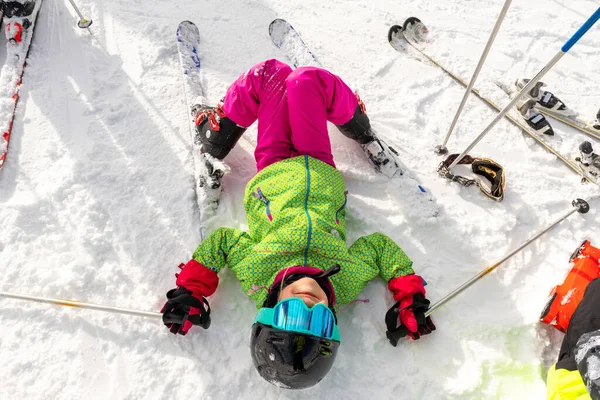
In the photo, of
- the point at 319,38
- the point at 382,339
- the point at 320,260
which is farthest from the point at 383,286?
the point at 319,38

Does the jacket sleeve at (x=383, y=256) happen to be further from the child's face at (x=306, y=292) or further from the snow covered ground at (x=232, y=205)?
the child's face at (x=306, y=292)

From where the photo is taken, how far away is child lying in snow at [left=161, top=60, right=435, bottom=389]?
1762 mm

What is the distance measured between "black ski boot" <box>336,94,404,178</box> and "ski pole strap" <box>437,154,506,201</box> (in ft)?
1.15

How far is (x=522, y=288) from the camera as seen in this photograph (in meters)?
2.48

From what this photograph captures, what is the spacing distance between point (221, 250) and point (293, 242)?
473 millimetres

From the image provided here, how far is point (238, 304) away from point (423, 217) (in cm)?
139

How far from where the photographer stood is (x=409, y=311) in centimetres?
219

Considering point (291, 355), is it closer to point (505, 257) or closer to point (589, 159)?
point (505, 257)

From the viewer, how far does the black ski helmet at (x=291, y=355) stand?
1692 mm

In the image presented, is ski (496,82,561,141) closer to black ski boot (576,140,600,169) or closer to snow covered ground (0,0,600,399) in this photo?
snow covered ground (0,0,600,399)

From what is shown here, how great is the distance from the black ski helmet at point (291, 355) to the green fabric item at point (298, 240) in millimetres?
389

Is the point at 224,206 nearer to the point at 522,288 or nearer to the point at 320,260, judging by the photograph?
the point at 320,260

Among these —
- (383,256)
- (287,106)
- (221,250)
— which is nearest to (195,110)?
(287,106)

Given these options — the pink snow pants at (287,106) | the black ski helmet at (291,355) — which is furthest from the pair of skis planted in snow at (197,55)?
the black ski helmet at (291,355)
